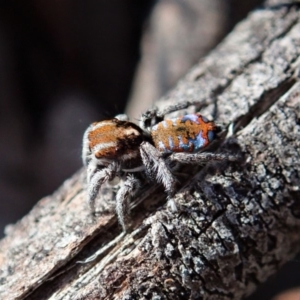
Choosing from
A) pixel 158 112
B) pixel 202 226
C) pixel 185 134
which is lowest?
pixel 202 226

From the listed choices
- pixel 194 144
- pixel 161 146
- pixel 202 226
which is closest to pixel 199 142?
pixel 194 144

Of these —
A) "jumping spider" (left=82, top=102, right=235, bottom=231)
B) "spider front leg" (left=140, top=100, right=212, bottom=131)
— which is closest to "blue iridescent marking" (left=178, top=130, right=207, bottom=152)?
"jumping spider" (left=82, top=102, right=235, bottom=231)

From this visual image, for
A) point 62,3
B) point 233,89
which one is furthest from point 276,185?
point 62,3

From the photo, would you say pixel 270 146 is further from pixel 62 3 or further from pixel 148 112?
pixel 62 3

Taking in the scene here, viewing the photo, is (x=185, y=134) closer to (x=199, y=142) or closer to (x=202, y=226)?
(x=199, y=142)

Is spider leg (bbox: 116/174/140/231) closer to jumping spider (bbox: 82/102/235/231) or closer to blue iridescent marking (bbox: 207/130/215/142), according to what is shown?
jumping spider (bbox: 82/102/235/231)

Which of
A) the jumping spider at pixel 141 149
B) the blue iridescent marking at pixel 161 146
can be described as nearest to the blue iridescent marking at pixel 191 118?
the jumping spider at pixel 141 149
